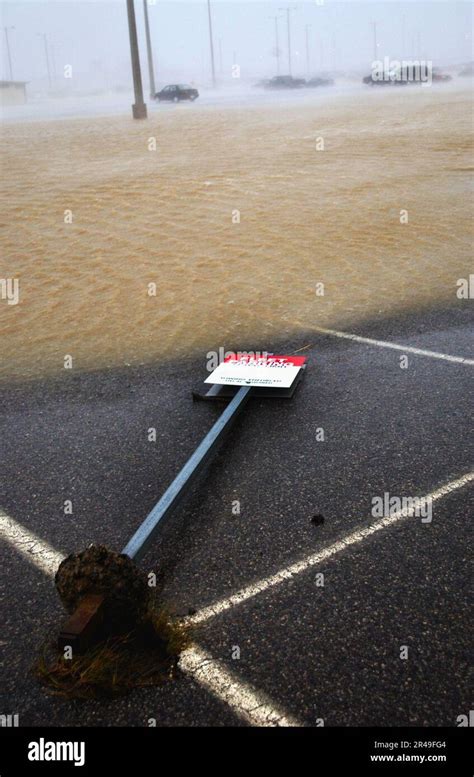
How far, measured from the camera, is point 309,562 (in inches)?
140

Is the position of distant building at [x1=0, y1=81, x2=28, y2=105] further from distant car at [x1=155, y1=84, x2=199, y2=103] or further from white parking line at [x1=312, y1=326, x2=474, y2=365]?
white parking line at [x1=312, y1=326, x2=474, y2=365]

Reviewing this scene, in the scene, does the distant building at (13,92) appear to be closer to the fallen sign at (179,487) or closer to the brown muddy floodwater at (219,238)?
the brown muddy floodwater at (219,238)

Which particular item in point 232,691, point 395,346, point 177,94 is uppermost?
point 177,94

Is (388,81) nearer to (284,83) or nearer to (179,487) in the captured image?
(284,83)

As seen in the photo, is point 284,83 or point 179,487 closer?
point 179,487

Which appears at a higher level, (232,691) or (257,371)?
(257,371)

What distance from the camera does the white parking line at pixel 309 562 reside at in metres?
3.26

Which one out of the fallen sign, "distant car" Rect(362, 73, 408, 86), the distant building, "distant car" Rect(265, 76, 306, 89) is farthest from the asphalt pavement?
the distant building

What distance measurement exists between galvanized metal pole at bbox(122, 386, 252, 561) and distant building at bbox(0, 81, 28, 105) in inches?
2436

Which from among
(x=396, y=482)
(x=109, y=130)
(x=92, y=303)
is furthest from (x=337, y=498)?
(x=109, y=130)

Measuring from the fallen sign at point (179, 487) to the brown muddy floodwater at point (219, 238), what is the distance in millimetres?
946

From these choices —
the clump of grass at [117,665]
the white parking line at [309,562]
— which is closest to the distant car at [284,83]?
the white parking line at [309,562]

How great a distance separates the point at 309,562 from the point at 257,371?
7.62 ft

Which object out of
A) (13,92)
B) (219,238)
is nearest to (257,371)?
(219,238)
